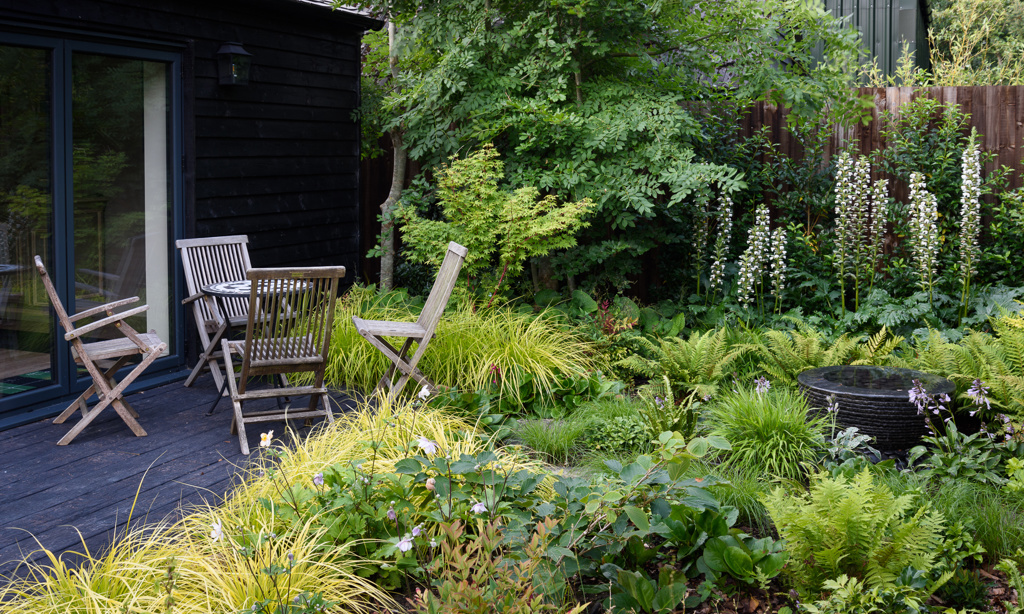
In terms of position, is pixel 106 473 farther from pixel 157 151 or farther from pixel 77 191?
pixel 157 151

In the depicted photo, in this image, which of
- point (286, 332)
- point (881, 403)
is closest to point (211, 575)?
point (286, 332)

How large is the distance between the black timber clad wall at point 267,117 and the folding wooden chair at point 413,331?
191cm

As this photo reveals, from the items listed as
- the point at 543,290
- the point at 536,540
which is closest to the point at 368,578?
the point at 536,540

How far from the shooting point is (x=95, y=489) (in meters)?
4.01

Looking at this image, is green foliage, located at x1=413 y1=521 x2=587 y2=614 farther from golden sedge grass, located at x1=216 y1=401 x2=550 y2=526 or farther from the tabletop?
the tabletop

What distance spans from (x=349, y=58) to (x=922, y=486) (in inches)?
242

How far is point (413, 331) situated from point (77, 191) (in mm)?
2328

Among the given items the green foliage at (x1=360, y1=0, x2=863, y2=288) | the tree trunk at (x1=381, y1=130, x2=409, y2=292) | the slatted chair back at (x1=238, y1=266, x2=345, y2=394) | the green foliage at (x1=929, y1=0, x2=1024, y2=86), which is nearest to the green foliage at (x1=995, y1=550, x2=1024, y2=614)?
the slatted chair back at (x1=238, y1=266, x2=345, y2=394)

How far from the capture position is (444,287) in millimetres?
5316

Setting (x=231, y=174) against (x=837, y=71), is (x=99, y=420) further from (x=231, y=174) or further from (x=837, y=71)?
(x=837, y=71)

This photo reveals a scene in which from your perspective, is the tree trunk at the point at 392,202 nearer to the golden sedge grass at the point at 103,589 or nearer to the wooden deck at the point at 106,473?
the wooden deck at the point at 106,473

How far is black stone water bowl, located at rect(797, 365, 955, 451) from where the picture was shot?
421 cm

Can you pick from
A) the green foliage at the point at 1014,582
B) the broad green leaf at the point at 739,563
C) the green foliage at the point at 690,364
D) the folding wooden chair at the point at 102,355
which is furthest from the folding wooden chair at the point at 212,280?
the green foliage at the point at 1014,582

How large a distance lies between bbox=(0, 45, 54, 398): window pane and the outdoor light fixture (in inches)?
53.1
